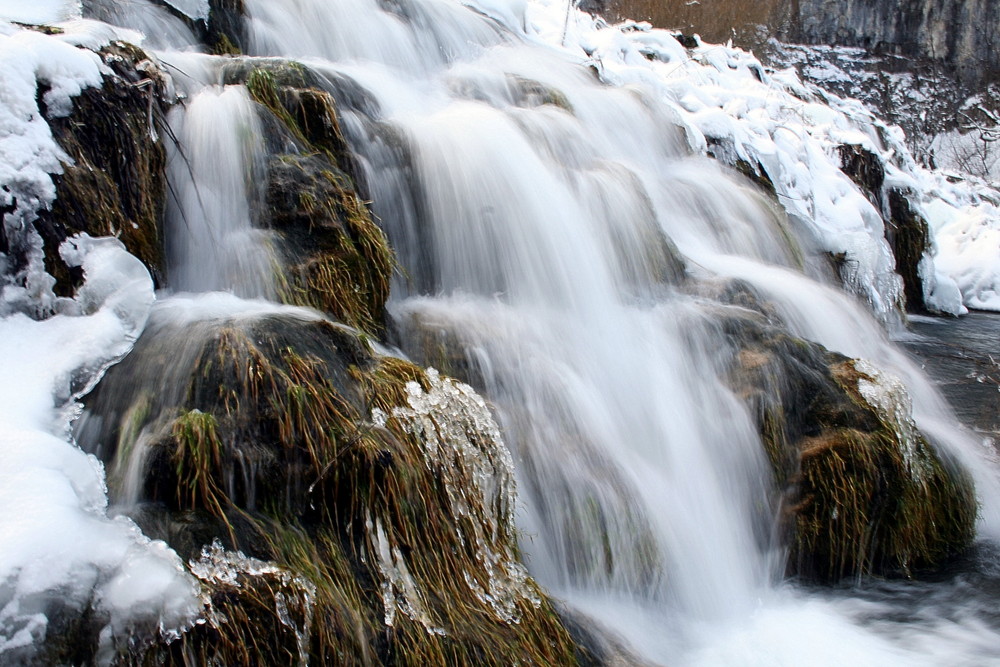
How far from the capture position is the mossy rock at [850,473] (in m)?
3.11

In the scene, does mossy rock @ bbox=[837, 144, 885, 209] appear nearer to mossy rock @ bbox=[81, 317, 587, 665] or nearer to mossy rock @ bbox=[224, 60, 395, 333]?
mossy rock @ bbox=[224, 60, 395, 333]

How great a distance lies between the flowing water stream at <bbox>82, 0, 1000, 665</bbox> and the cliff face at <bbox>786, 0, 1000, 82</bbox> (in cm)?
1827

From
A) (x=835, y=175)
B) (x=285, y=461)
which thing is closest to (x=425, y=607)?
(x=285, y=461)

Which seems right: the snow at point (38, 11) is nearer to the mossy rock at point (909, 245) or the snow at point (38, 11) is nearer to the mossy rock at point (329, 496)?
the mossy rock at point (329, 496)

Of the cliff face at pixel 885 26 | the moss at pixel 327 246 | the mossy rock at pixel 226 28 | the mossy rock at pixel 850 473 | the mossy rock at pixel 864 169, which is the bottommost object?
the mossy rock at pixel 850 473

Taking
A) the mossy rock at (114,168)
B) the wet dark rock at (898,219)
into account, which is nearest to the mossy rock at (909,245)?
the wet dark rock at (898,219)

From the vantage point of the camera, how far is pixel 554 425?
3.02m

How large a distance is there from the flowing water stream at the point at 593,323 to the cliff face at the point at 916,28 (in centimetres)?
1827

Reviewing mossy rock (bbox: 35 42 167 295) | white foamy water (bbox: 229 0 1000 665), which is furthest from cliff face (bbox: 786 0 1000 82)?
mossy rock (bbox: 35 42 167 295)

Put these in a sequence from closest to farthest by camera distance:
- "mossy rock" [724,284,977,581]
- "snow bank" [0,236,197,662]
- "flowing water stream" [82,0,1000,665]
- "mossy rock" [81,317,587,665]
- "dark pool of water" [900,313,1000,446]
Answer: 1. "snow bank" [0,236,197,662]
2. "mossy rock" [81,317,587,665]
3. "flowing water stream" [82,0,1000,665]
4. "mossy rock" [724,284,977,581]
5. "dark pool of water" [900,313,1000,446]

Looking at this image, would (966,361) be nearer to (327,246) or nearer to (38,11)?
(327,246)

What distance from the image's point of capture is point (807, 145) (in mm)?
7762

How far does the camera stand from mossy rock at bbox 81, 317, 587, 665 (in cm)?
182

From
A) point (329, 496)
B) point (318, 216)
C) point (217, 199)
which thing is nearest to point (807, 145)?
point (318, 216)
